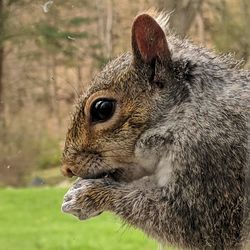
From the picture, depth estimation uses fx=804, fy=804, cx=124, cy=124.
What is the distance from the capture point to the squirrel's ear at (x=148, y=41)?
1.11m

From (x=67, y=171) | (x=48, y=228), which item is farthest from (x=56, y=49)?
(x=48, y=228)

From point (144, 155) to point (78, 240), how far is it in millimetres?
2052

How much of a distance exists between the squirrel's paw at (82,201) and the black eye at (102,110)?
0.31ft

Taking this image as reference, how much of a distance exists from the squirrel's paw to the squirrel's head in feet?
0.06

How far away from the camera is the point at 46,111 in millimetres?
2631

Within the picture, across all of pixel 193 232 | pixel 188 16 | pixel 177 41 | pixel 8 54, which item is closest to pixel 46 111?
pixel 8 54

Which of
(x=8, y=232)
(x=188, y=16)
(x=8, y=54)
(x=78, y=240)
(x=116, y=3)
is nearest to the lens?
(x=188, y=16)

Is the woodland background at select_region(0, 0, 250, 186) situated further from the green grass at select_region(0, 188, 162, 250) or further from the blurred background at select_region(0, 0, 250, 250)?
the green grass at select_region(0, 188, 162, 250)

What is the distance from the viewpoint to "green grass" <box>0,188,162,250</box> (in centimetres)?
298

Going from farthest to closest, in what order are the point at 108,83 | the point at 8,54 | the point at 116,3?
the point at 8,54
the point at 116,3
the point at 108,83

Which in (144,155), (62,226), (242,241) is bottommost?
(62,226)

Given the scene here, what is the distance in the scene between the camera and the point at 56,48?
236cm

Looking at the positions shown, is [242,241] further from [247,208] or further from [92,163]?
[92,163]

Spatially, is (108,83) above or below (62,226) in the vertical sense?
above
